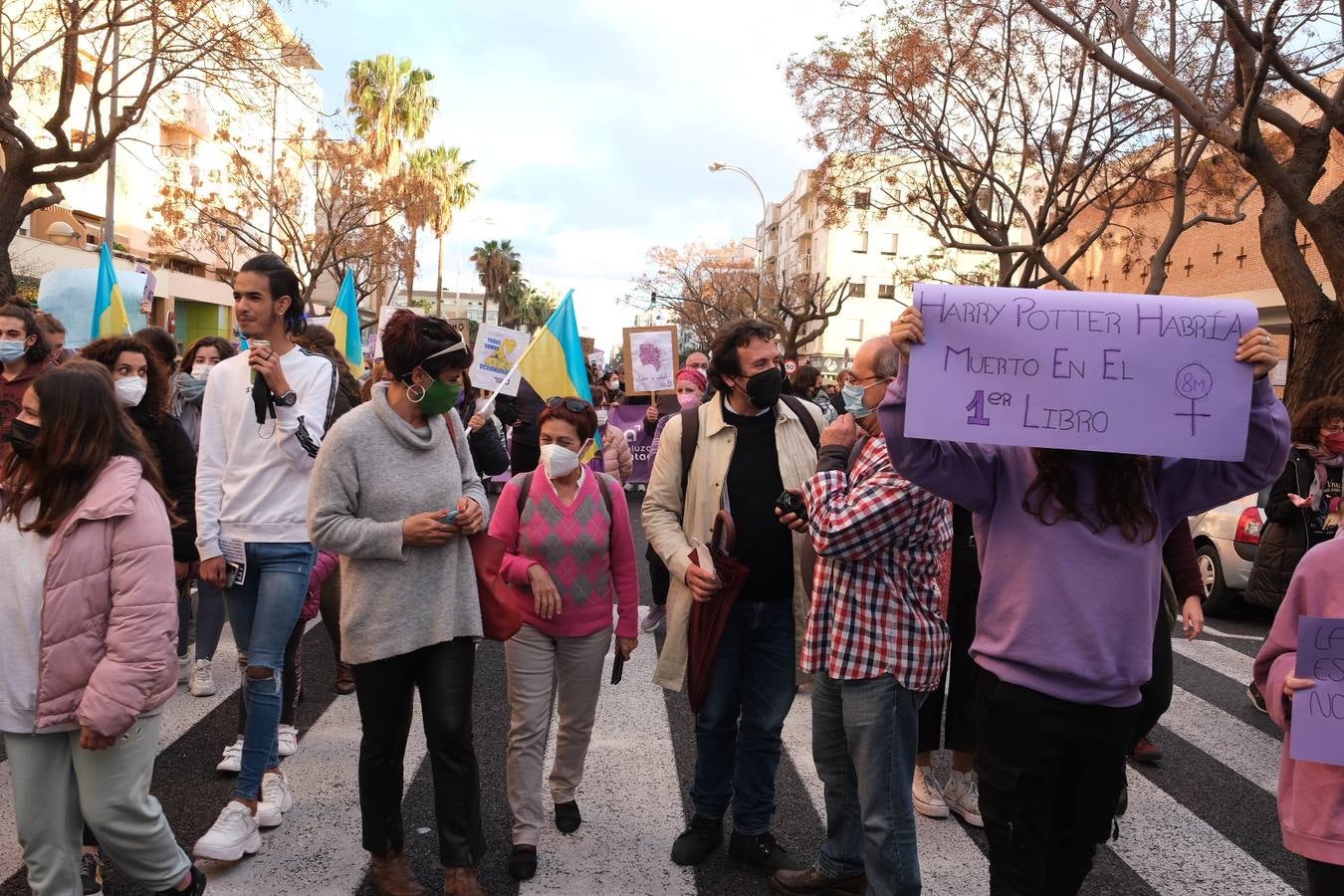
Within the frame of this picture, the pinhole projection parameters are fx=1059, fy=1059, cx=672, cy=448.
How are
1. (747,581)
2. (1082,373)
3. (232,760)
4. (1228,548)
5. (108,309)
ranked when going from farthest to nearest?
(1228,548), (108,309), (232,760), (747,581), (1082,373)

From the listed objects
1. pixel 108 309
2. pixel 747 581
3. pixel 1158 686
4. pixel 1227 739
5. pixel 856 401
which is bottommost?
pixel 1227 739

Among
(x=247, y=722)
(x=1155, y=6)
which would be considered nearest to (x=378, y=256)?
(x=1155, y=6)

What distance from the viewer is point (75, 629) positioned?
2.87m

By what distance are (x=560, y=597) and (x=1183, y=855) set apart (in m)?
2.74

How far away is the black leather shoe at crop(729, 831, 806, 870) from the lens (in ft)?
13.0

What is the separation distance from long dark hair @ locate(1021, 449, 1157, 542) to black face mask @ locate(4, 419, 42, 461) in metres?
2.68

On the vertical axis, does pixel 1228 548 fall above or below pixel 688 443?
below

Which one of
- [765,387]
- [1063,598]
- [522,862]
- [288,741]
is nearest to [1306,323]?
[765,387]

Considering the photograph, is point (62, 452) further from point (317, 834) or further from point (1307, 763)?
point (1307, 763)

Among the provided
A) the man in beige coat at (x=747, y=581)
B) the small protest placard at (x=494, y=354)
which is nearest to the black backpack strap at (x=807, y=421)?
the man in beige coat at (x=747, y=581)

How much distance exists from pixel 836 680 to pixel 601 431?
7.20 meters

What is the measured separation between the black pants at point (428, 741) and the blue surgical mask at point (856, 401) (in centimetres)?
155

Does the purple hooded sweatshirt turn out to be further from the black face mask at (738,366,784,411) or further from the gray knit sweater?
the gray knit sweater

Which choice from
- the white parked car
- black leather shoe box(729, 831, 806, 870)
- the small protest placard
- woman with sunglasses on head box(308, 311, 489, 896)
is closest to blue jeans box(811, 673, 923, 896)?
black leather shoe box(729, 831, 806, 870)
